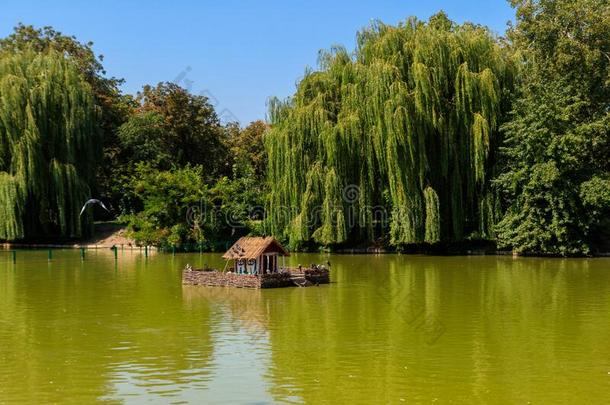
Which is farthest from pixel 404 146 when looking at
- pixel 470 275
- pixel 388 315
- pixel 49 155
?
pixel 49 155

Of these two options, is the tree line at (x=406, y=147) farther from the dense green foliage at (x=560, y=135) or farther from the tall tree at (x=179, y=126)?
the tall tree at (x=179, y=126)

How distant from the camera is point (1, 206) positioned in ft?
151

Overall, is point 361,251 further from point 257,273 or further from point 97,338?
point 97,338

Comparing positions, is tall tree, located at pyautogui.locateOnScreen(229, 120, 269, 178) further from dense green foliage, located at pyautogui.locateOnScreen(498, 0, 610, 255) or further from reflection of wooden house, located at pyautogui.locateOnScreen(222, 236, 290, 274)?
reflection of wooden house, located at pyautogui.locateOnScreen(222, 236, 290, 274)

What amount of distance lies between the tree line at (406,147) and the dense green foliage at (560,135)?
0.32 ft

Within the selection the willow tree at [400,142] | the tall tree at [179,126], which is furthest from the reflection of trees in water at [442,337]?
the tall tree at [179,126]

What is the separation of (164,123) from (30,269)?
25.5 m

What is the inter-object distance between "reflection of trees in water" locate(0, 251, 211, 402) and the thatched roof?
2.78m

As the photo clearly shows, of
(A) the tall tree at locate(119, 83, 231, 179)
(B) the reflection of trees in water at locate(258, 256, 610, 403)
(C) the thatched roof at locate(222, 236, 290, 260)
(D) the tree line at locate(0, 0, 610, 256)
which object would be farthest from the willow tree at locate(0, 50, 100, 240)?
(B) the reflection of trees in water at locate(258, 256, 610, 403)

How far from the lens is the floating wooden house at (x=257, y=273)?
28672 millimetres

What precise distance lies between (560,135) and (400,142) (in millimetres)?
9104

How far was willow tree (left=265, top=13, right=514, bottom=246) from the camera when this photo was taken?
40125 mm

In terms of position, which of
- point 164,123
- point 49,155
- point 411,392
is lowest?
point 411,392

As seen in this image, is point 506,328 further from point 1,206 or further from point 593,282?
point 1,206
